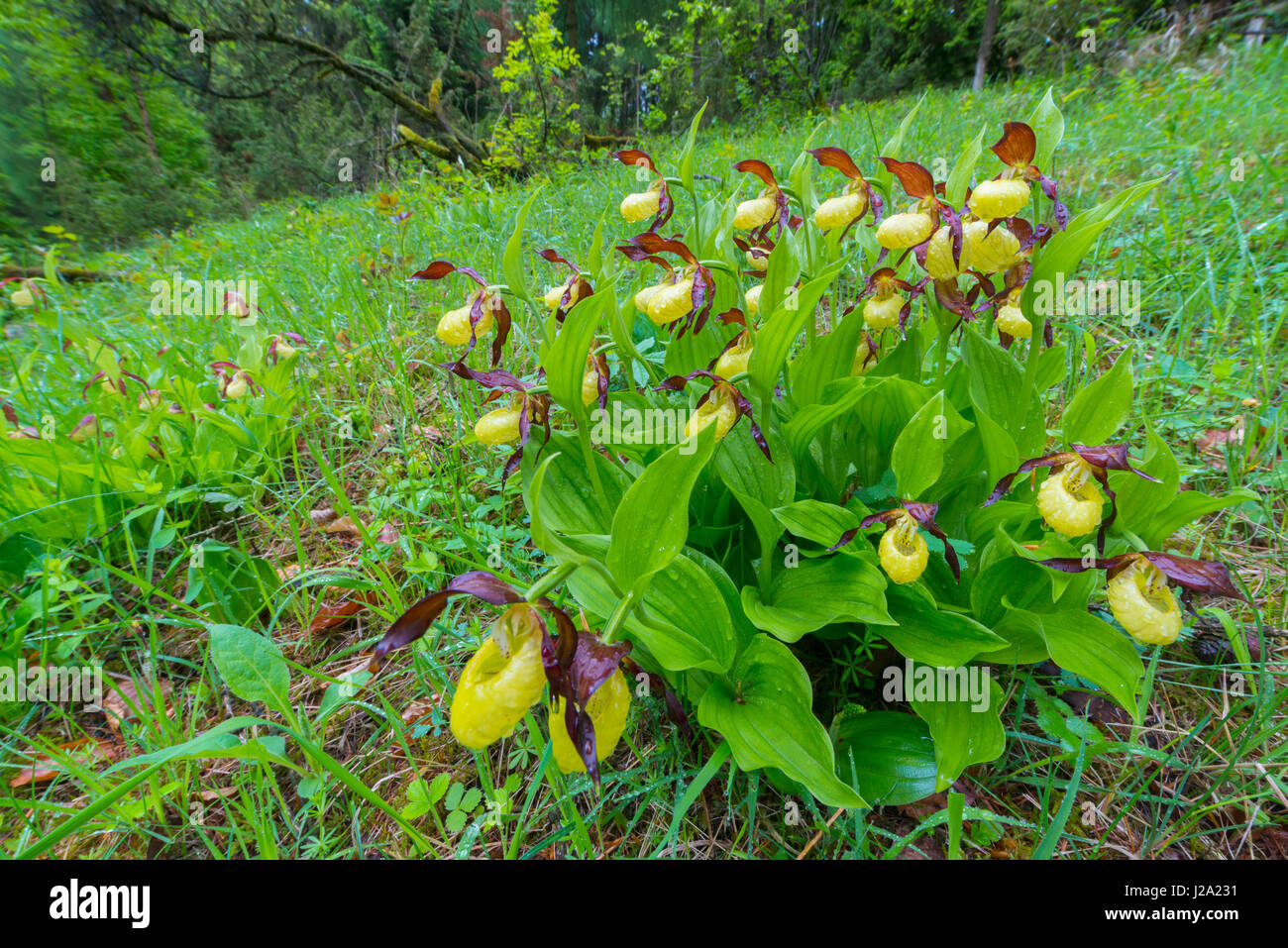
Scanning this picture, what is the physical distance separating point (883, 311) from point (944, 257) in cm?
17

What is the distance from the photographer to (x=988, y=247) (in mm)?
1014

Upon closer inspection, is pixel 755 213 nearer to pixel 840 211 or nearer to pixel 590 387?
pixel 840 211

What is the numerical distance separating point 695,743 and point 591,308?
80cm

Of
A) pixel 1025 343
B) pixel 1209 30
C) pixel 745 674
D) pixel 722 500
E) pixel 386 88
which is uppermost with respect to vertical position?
pixel 386 88

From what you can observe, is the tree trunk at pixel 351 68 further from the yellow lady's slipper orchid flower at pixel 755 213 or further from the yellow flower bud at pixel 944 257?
the yellow flower bud at pixel 944 257

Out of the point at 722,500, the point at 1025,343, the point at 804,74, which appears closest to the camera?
the point at 722,500

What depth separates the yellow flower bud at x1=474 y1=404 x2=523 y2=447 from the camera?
1030 millimetres

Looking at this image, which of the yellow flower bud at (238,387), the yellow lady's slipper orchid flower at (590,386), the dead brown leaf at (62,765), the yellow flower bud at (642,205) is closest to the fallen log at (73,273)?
the yellow flower bud at (238,387)

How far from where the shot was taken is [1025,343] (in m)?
1.66

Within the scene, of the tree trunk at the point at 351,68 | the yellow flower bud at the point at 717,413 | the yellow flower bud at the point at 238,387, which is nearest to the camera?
the yellow flower bud at the point at 717,413

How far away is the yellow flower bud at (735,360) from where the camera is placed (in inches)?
44.0

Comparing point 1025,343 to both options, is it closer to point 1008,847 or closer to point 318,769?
point 1008,847
